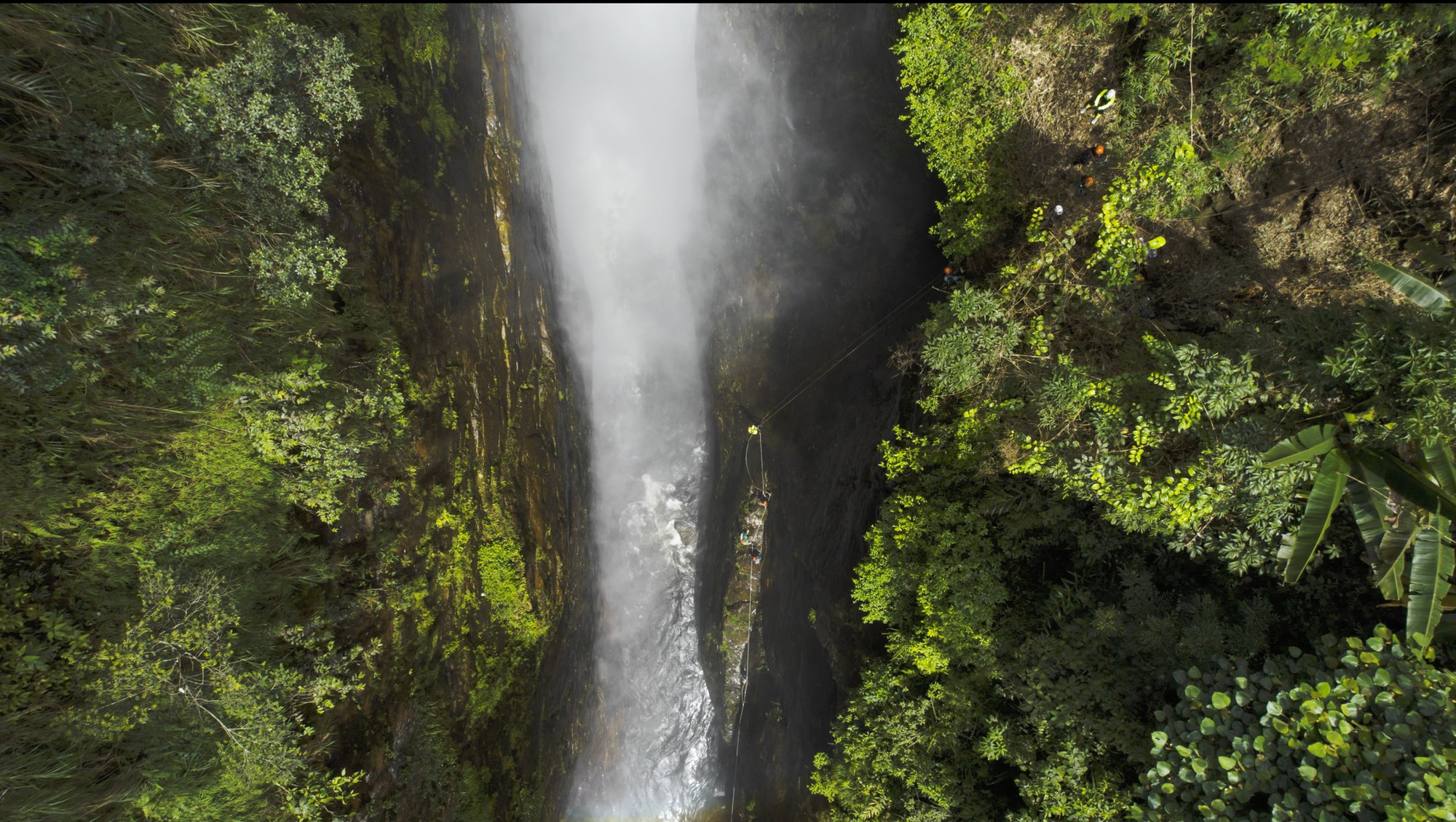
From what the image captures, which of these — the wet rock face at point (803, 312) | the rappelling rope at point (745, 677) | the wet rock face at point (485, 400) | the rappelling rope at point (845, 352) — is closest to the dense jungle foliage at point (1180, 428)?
the rappelling rope at point (845, 352)

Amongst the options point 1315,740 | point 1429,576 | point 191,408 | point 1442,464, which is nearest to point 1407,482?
point 1442,464

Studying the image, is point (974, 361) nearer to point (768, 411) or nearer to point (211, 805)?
point (768, 411)

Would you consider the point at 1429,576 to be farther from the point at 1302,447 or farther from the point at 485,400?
the point at 485,400

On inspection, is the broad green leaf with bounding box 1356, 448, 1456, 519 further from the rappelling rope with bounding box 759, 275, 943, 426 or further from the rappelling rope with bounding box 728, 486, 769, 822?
the rappelling rope with bounding box 728, 486, 769, 822

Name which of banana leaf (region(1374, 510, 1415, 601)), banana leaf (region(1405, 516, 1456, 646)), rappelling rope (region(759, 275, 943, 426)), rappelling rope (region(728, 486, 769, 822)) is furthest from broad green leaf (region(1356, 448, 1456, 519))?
rappelling rope (region(728, 486, 769, 822))

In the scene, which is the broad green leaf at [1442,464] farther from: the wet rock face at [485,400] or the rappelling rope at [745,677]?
the wet rock face at [485,400]

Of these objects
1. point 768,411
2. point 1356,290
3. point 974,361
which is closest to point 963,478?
point 974,361
